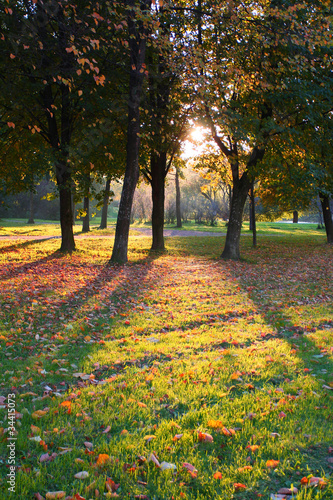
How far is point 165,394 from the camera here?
13.4 feet

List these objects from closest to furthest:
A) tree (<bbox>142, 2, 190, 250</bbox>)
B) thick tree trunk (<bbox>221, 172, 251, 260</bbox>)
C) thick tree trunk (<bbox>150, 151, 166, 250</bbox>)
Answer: tree (<bbox>142, 2, 190, 250</bbox>) < thick tree trunk (<bbox>221, 172, 251, 260</bbox>) < thick tree trunk (<bbox>150, 151, 166, 250</bbox>)

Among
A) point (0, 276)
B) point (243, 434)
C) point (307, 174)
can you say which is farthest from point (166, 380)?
point (307, 174)

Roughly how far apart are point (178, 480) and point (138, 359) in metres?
2.48

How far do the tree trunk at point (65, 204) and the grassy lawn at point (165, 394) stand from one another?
6910 mm

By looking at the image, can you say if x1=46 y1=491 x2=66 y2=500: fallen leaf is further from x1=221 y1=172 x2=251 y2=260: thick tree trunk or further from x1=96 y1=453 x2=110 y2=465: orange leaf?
x1=221 y1=172 x2=251 y2=260: thick tree trunk

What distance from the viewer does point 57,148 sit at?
1473 centimetres

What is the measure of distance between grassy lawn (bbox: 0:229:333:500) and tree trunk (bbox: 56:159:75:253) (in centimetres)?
691

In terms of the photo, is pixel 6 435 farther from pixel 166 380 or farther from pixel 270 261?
pixel 270 261

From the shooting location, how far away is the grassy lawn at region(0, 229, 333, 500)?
9.00ft

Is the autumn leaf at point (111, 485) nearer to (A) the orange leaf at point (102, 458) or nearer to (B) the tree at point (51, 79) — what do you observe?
(A) the orange leaf at point (102, 458)

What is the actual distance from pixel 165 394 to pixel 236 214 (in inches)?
525

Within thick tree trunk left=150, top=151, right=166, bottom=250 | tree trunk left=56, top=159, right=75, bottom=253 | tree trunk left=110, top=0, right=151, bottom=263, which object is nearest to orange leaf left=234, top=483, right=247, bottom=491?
tree trunk left=110, top=0, right=151, bottom=263

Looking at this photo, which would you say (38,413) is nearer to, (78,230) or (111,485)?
(111,485)

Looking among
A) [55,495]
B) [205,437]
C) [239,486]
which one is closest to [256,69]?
[205,437]
